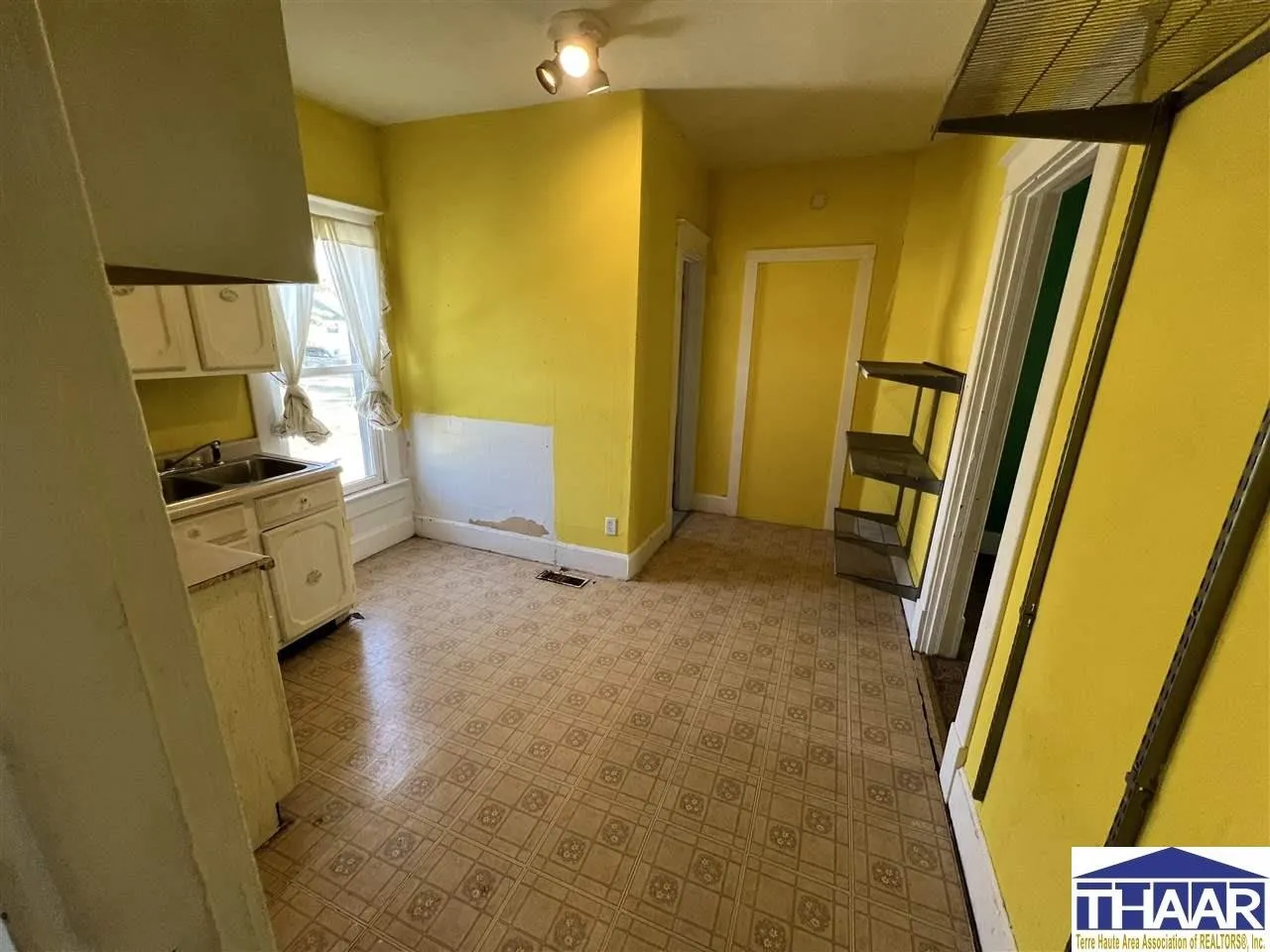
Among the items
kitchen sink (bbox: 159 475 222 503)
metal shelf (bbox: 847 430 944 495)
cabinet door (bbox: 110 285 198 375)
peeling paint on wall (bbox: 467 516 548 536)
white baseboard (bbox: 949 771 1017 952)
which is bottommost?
white baseboard (bbox: 949 771 1017 952)

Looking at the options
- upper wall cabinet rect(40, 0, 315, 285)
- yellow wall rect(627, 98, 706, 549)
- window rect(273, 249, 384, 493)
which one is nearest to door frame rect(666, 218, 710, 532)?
yellow wall rect(627, 98, 706, 549)

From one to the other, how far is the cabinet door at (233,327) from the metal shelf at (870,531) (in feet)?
10.0

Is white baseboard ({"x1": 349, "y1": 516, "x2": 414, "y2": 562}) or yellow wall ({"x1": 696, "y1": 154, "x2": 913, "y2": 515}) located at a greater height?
yellow wall ({"x1": 696, "y1": 154, "x2": 913, "y2": 515})

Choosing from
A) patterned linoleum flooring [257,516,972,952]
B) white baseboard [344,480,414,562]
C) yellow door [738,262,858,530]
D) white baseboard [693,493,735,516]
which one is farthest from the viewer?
white baseboard [693,493,735,516]

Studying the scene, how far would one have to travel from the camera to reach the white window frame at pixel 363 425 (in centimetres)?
259

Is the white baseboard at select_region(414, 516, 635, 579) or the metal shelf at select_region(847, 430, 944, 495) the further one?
the white baseboard at select_region(414, 516, 635, 579)

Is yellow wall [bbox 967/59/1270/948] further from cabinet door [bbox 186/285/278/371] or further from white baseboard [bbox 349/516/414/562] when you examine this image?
white baseboard [bbox 349/516/414/562]

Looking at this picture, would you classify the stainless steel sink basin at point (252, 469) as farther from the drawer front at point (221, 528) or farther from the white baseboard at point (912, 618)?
the white baseboard at point (912, 618)

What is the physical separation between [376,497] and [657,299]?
218cm

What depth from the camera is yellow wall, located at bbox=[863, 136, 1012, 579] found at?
2283 millimetres

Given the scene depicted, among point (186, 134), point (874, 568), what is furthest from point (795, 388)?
point (186, 134)

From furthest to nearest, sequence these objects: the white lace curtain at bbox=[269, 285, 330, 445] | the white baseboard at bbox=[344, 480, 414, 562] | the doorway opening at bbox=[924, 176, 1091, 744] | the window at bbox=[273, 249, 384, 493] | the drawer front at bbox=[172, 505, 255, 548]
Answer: the white baseboard at bbox=[344, 480, 414, 562] → the window at bbox=[273, 249, 384, 493] → the white lace curtain at bbox=[269, 285, 330, 445] → the doorway opening at bbox=[924, 176, 1091, 744] → the drawer front at bbox=[172, 505, 255, 548]

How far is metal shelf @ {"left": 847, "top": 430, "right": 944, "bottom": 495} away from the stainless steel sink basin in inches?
108

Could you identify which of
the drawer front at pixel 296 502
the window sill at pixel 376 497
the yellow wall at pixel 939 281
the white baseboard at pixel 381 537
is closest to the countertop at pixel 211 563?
the drawer front at pixel 296 502
